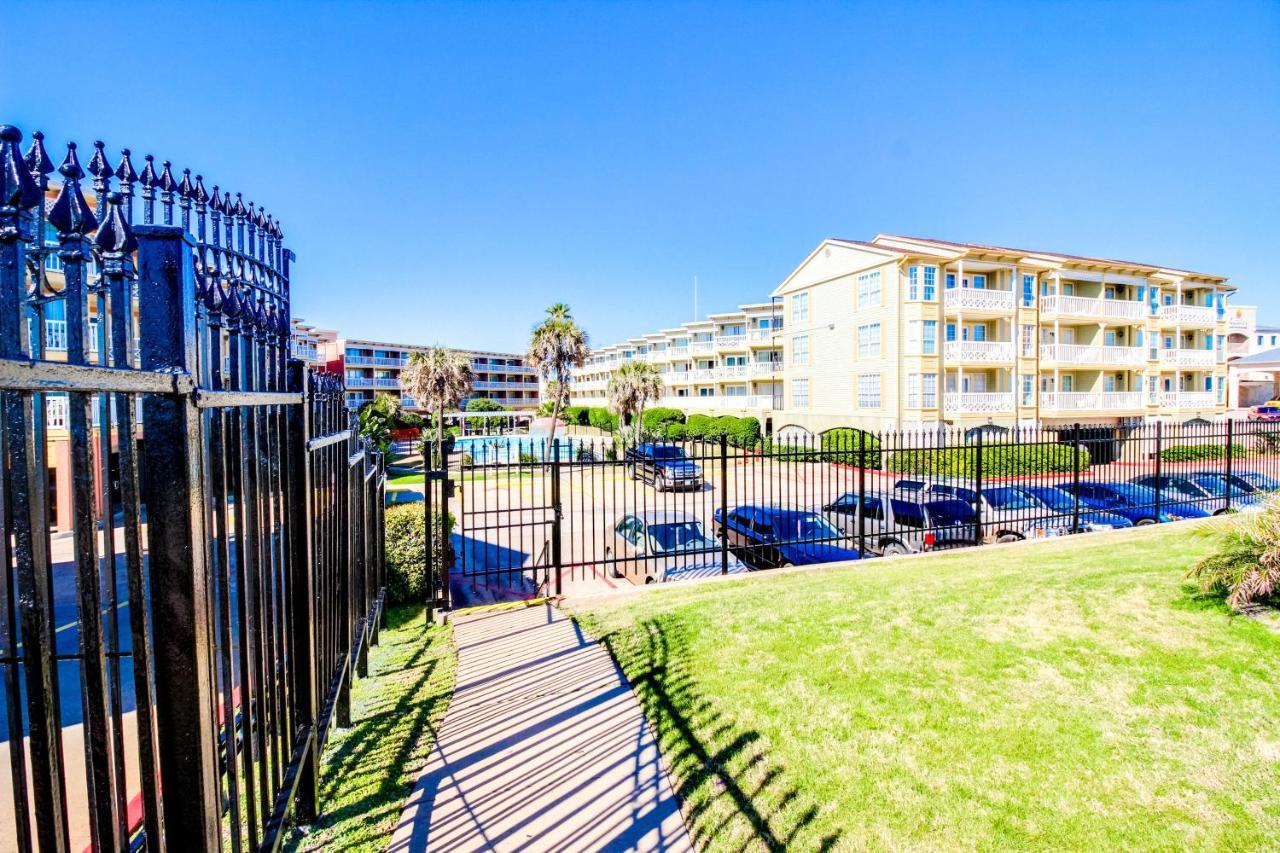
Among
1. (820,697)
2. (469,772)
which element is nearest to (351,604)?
(469,772)

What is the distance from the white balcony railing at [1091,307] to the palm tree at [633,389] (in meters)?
21.6

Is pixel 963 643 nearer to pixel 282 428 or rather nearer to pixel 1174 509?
pixel 282 428

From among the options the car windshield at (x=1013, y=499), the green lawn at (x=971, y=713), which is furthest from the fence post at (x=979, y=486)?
the green lawn at (x=971, y=713)

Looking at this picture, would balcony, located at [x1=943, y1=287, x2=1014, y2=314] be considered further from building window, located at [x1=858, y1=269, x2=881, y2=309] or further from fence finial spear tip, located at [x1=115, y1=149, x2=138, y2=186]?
fence finial spear tip, located at [x1=115, y1=149, x2=138, y2=186]

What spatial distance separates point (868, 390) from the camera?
31.0m

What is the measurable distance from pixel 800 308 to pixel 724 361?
16309 mm

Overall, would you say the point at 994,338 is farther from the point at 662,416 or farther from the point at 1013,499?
the point at 662,416

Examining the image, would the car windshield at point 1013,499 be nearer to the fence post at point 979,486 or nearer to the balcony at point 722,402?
the fence post at point 979,486

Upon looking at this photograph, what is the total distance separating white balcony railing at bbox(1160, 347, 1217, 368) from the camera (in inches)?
1340

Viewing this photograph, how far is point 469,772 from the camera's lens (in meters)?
4.06

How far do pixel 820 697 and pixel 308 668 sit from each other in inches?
135

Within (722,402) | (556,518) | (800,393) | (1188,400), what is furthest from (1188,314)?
(556,518)

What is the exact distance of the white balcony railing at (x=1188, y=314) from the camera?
34031mm

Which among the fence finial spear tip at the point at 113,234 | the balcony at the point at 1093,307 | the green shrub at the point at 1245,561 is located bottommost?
the green shrub at the point at 1245,561
